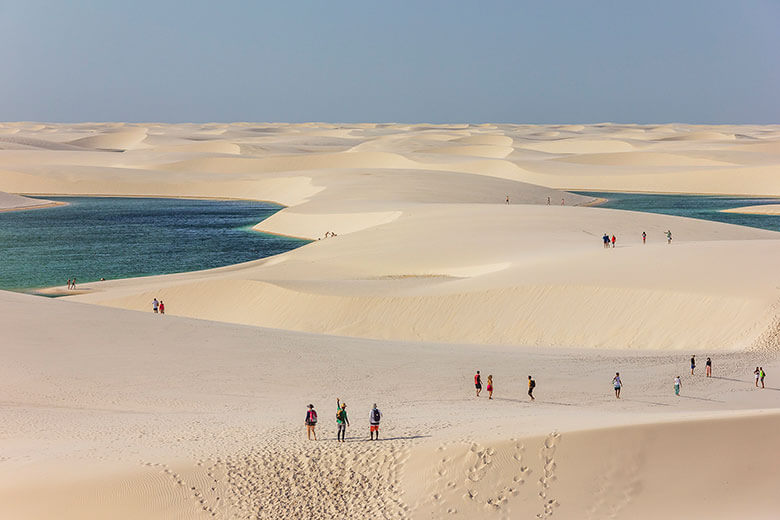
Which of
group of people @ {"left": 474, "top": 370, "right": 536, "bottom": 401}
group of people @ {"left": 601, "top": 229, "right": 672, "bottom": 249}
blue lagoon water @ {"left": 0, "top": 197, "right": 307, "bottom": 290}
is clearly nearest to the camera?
group of people @ {"left": 474, "top": 370, "right": 536, "bottom": 401}

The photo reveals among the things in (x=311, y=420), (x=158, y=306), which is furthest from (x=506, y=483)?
(x=158, y=306)

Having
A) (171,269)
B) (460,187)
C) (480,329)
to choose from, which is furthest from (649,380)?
(460,187)

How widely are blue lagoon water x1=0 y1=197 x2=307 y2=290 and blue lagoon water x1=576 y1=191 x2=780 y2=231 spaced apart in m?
26.1

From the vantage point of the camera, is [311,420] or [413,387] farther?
[413,387]

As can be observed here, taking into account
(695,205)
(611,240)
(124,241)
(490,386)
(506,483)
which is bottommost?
(506,483)

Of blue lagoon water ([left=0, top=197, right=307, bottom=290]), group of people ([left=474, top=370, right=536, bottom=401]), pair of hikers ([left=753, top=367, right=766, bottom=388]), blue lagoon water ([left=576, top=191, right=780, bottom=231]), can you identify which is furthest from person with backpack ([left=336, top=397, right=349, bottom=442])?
blue lagoon water ([left=576, top=191, right=780, bottom=231])

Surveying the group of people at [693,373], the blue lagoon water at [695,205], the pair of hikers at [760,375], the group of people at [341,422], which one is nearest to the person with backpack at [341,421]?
the group of people at [341,422]

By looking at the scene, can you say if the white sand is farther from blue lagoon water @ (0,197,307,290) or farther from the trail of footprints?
blue lagoon water @ (0,197,307,290)

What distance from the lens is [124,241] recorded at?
156 feet

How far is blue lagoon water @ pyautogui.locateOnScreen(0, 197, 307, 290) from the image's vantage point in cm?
3759

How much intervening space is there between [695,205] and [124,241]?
42185 mm

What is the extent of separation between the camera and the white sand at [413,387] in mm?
11023

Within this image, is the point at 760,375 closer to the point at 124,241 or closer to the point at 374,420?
the point at 374,420

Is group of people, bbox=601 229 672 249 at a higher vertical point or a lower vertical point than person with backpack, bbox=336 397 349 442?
higher
